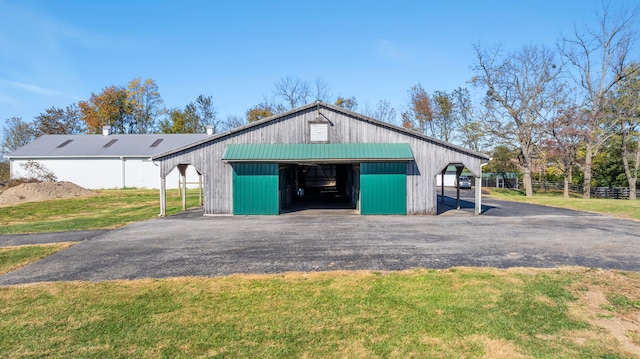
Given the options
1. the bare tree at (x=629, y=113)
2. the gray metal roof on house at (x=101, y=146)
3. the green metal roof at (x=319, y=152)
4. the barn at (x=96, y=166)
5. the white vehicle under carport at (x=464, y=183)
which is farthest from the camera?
the white vehicle under carport at (x=464, y=183)

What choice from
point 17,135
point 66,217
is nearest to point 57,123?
point 17,135

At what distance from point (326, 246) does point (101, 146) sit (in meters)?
37.4

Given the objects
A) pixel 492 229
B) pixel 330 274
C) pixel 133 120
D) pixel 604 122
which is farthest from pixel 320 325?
pixel 133 120

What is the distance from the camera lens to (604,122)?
32.2 m

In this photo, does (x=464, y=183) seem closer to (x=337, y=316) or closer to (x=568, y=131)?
(x=568, y=131)

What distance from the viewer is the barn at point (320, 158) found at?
1733cm

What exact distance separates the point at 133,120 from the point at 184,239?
180 ft

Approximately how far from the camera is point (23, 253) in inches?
377

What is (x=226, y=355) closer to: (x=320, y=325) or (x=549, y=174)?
(x=320, y=325)

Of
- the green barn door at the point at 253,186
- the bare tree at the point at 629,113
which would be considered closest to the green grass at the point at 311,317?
the green barn door at the point at 253,186

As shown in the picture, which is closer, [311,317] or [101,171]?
[311,317]

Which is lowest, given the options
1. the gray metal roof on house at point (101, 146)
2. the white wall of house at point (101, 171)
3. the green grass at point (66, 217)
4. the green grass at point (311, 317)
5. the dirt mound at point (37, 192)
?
the green grass at point (311, 317)

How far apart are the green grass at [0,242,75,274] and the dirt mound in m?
19.3

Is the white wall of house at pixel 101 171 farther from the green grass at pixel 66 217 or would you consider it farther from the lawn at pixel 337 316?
the lawn at pixel 337 316
